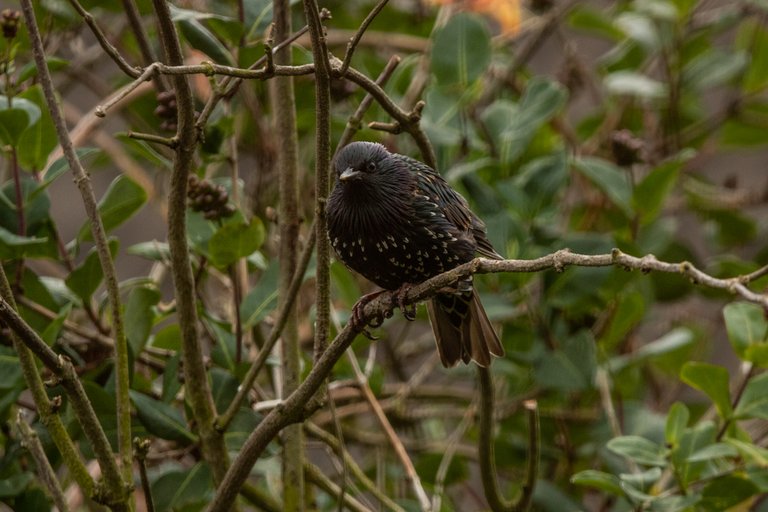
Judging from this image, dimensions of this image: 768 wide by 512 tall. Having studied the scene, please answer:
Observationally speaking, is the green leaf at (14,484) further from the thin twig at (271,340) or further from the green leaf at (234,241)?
the green leaf at (234,241)

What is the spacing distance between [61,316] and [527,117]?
1707 mm

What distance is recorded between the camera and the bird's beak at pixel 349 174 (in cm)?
296

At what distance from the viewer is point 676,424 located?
2.99 m

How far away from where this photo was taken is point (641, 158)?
12.3ft

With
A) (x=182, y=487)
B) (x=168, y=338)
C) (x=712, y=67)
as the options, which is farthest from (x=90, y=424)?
(x=712, y=67)

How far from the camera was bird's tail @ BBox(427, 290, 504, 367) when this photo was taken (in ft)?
10.6

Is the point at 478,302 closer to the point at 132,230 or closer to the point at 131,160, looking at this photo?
the point at 131,160

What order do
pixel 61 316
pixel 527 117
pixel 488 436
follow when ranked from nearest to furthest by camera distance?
pixel 61 316
pixel 488 436
pixel 527 117

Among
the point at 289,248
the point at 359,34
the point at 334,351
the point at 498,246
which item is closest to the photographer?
the point at 359,34

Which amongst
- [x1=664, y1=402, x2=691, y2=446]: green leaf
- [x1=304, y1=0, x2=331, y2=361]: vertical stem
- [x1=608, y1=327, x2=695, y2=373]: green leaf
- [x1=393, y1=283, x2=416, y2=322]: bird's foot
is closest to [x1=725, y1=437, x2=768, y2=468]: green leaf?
[x1=664, y1=402, x2=691, y2=446]: green leaf

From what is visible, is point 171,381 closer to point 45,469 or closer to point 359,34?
point 45,469

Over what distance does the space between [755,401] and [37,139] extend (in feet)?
6.86

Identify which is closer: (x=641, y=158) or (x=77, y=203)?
(x=641, y=158)

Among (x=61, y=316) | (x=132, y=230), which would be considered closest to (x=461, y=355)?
(x=61, y=316)
